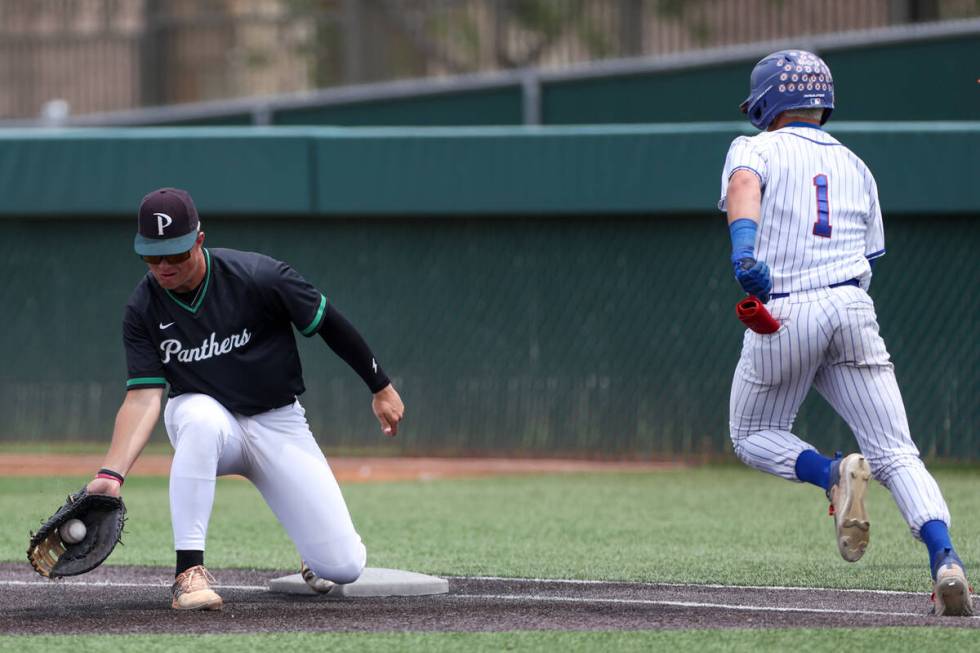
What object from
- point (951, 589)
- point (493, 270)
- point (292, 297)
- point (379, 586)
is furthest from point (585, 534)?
point (493, 270)

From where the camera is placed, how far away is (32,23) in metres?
21.0

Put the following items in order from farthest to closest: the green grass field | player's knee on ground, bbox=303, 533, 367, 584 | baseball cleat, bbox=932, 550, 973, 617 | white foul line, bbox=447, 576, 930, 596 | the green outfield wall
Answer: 1. the green outfield wall
2. white foul line, bbox=447, 576, 930, 596
3. player's knee on ground, bbox=303, 533, 367, 584
4. baseball cleat, bbox=932, 550, 973, 617
5. the green grass field

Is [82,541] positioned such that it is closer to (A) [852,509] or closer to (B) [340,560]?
(B) [340,560]

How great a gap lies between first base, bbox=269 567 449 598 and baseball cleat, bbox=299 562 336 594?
0.07ft

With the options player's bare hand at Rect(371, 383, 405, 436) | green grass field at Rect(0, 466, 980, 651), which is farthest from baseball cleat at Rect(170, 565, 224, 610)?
player's bare hand at Rect(371, 383, 405, 436)

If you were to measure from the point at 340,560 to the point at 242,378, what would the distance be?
69cm

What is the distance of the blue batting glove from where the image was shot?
5.05m

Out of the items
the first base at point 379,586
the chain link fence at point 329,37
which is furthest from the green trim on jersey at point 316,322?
the chain link fence at point 329,37

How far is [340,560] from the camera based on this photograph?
5.59 metres

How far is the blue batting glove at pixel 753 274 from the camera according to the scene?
5055 millimetres

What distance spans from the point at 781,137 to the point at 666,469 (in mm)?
5967

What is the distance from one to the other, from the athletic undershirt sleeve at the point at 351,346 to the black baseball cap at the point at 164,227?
1.84 ft

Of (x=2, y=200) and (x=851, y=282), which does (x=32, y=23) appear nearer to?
(x=2, y=200)

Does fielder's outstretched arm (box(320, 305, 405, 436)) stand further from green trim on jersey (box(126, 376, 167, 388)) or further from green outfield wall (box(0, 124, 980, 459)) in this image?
green outfield wall (box(0, 124, 980, 459))
